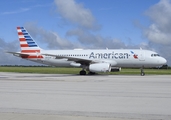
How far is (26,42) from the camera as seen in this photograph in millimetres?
39844

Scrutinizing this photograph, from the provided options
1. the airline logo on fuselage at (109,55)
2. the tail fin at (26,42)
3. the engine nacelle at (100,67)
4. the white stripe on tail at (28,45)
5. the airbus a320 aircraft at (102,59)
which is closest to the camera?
the engine nacelle at (100,67)

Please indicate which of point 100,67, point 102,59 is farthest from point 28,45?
point 100,67

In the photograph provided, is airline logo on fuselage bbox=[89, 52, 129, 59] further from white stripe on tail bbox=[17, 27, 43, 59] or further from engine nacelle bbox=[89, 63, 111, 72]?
white stripe on tail bbox=[17, 27, 43, 59]

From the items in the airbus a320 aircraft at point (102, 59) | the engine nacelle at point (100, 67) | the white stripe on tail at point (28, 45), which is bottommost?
the engine nacelle at point (100, 67)

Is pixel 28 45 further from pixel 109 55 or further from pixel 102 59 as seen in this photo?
pixel 109 55

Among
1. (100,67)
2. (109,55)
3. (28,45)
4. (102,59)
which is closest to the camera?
(100,67)

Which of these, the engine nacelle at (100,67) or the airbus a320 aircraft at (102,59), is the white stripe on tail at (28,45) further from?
the engine nacelle at (100,67)

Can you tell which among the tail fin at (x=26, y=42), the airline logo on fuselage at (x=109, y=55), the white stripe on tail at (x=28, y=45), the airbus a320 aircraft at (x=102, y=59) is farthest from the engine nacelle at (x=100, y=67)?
the tail fin at (x=26, y=42)

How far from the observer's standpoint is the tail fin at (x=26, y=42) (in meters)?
39.6

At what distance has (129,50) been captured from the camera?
114ft

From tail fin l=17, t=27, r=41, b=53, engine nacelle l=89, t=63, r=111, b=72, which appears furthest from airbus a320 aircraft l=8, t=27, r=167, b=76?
tail fin l=17, t=27, r=41, b=53

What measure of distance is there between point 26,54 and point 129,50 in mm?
14391

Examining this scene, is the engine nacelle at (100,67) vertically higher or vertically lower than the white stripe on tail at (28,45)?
lower

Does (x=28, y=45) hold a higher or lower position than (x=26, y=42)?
lower
